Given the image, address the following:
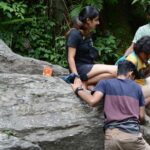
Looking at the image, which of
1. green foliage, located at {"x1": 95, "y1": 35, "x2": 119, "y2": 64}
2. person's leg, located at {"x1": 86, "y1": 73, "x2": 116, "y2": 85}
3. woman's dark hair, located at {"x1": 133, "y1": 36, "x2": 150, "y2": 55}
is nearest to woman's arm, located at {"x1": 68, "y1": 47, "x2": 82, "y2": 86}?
person's leg, located at {"x1": 86, "y1": 73, "x2": 116, "y2": 85}

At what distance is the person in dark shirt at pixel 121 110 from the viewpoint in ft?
16.2

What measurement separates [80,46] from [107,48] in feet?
12.0

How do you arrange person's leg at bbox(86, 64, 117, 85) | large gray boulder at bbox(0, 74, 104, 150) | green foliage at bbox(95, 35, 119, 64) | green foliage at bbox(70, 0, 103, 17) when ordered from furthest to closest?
green foliage at bbox(95, 35, 119, 64) < green foliage at bbox(70, 0, 103, 17) < person's leg at bbox(86, 64, 117, 85) < large gray boulder at bbox(0, 74, 104, 150)

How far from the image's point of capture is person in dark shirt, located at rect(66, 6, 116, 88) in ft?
19.1

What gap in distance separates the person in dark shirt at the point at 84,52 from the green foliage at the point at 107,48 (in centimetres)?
350

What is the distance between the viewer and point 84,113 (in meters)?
5.54

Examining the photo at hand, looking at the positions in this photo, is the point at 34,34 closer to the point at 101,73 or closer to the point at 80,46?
the point at 80,46

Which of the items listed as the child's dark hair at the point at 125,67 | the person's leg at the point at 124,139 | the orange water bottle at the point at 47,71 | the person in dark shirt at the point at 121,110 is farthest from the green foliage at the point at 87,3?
the person's leg at the point at 124,139

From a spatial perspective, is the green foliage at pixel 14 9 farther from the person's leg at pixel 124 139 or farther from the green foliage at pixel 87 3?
the person's leg at pixel 124 139

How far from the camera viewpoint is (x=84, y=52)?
603 centimetres

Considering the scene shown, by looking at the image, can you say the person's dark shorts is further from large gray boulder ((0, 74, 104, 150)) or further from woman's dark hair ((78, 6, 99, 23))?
woman's dark hair ((78, 6, 99, 23))

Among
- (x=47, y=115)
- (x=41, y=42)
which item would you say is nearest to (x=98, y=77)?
(x=47, y=115)

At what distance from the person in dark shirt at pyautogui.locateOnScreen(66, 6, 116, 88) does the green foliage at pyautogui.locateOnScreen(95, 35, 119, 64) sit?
3.50m

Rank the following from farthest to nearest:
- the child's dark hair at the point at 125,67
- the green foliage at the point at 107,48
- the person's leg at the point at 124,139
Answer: the green foliage at the point at 107,48, the child's dark hair at the point at 125,67, the person's leg at the point at 124,139
